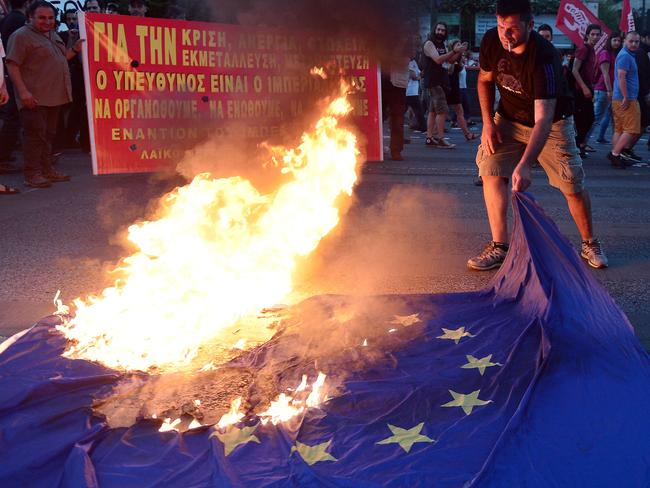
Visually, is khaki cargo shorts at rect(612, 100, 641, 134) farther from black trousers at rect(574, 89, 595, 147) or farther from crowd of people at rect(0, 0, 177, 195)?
crowd of people at rect(0, 0, 177, 195)

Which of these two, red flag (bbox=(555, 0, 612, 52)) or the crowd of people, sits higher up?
red flag (bbox=(555, 0, 612, 52))

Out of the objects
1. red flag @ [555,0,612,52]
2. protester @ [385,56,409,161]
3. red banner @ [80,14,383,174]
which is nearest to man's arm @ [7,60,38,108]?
red banner @ [80,14,383,174]

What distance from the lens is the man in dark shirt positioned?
15.0ft

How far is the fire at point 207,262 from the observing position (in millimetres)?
3725

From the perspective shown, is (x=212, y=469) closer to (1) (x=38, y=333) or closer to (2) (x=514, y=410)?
(2) (x=514, y=410)

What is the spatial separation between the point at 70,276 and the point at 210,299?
152 centimetres

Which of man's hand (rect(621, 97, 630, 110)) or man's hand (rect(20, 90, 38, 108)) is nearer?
man's hand (rect(20, 90, 38, 108))

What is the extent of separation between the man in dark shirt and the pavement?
0.42 m

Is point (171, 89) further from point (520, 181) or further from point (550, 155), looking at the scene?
point (520, 181)

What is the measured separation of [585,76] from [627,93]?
167cm

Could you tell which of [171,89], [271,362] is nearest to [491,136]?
[271,362]

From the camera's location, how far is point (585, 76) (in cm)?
1149

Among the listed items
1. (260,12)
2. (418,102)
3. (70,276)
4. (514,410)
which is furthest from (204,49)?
(418,102)

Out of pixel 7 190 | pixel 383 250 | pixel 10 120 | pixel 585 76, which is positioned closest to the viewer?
pixel 383 250
